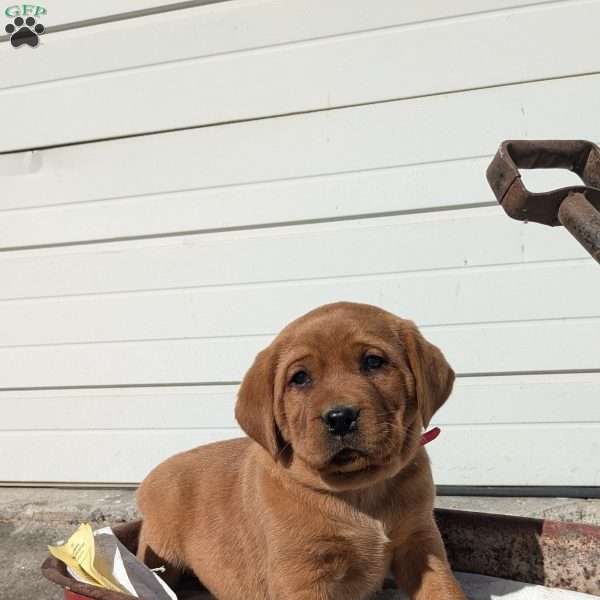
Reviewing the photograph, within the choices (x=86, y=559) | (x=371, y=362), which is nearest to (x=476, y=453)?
(x=371, y=362)

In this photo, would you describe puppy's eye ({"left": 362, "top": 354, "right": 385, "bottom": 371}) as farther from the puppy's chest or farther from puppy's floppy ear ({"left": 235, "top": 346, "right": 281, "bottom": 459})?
the puppy's chest

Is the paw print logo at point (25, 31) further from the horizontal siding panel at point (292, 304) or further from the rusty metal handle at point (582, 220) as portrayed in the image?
the rusty metal handle at point (582, 220)

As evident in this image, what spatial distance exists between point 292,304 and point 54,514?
5.76ft

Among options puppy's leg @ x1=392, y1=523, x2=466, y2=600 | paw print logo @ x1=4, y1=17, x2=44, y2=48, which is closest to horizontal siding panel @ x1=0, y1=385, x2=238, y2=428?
paw print logo @ x1=4, y1=17, x2=44, y2=48

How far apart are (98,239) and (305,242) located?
4.01 feet

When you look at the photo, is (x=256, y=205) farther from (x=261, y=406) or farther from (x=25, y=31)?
(x=261, y=406)

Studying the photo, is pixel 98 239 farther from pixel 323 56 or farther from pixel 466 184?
pixel 466 184

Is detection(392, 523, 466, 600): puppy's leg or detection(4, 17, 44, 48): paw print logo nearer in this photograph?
detection(392, 523, 466, 600): puppy's leg

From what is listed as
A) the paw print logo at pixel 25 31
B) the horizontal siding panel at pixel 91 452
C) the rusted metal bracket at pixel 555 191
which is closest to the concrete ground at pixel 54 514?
the horizontal siding panel at pixel 91 452

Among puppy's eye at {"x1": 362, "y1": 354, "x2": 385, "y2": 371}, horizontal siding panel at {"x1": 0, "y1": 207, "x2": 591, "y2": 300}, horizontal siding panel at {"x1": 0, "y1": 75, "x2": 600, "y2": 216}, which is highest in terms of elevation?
horizontal siding panel at {"x1": 0, "y1": 75, "x2": 600, "y2": 216}

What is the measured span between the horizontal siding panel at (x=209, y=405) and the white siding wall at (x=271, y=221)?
1 centimetres

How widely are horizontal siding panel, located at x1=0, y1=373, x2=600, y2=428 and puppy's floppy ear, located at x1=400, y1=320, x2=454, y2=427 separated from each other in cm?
191

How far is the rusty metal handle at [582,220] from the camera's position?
66.6 inches

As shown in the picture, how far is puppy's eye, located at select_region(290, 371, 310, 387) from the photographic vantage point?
278 cm
